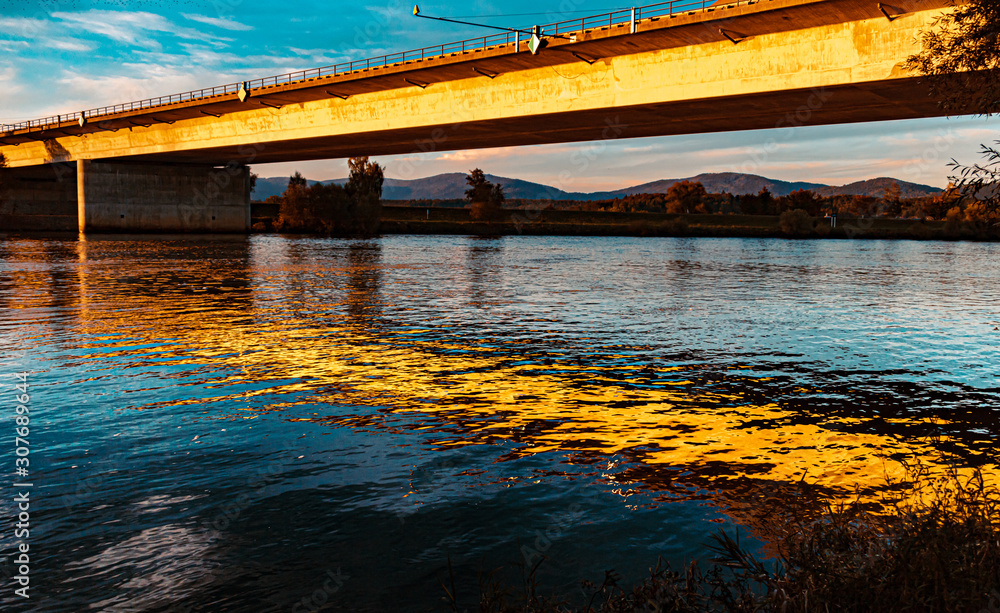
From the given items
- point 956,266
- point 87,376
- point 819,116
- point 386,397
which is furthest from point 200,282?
point 956,266

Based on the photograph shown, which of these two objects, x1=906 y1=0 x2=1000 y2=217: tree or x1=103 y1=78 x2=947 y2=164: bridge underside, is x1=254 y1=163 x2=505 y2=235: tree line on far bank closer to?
x1=103 y1=78 x2=947 y2=164: bridge underside

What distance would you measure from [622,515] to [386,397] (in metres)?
6.09

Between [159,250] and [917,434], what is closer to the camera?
[917,434]

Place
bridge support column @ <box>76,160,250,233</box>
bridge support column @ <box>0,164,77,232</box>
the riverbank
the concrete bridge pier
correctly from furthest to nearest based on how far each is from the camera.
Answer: the riverbank → bridge support column @ <box>0,164,77,232</box> → the concrete bridge pier → bridge support column @ <box>76,160,250,233</box>

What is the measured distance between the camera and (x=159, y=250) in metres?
59.5

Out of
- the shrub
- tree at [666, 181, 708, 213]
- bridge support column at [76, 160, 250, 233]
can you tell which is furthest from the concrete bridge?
tree at [666, 181, 708, 213]

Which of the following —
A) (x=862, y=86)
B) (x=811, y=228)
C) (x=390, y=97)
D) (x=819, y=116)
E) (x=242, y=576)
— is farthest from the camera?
(x=811, y=228)

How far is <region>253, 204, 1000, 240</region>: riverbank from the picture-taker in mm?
117688

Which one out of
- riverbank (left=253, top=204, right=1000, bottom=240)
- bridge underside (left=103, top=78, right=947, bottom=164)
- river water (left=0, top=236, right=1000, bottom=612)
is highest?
bridge underside (left=103, top=78, right=947, bottom=164)

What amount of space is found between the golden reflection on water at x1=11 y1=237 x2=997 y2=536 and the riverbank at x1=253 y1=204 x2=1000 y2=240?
9184cm

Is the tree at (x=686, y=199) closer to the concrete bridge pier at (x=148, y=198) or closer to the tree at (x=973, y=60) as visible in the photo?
the concrete bridge pier at (x=148, y=198)

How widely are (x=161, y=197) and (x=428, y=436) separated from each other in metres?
87.5

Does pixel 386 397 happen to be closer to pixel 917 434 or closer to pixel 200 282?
pixel 917 434

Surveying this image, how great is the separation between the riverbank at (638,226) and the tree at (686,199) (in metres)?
34.3
